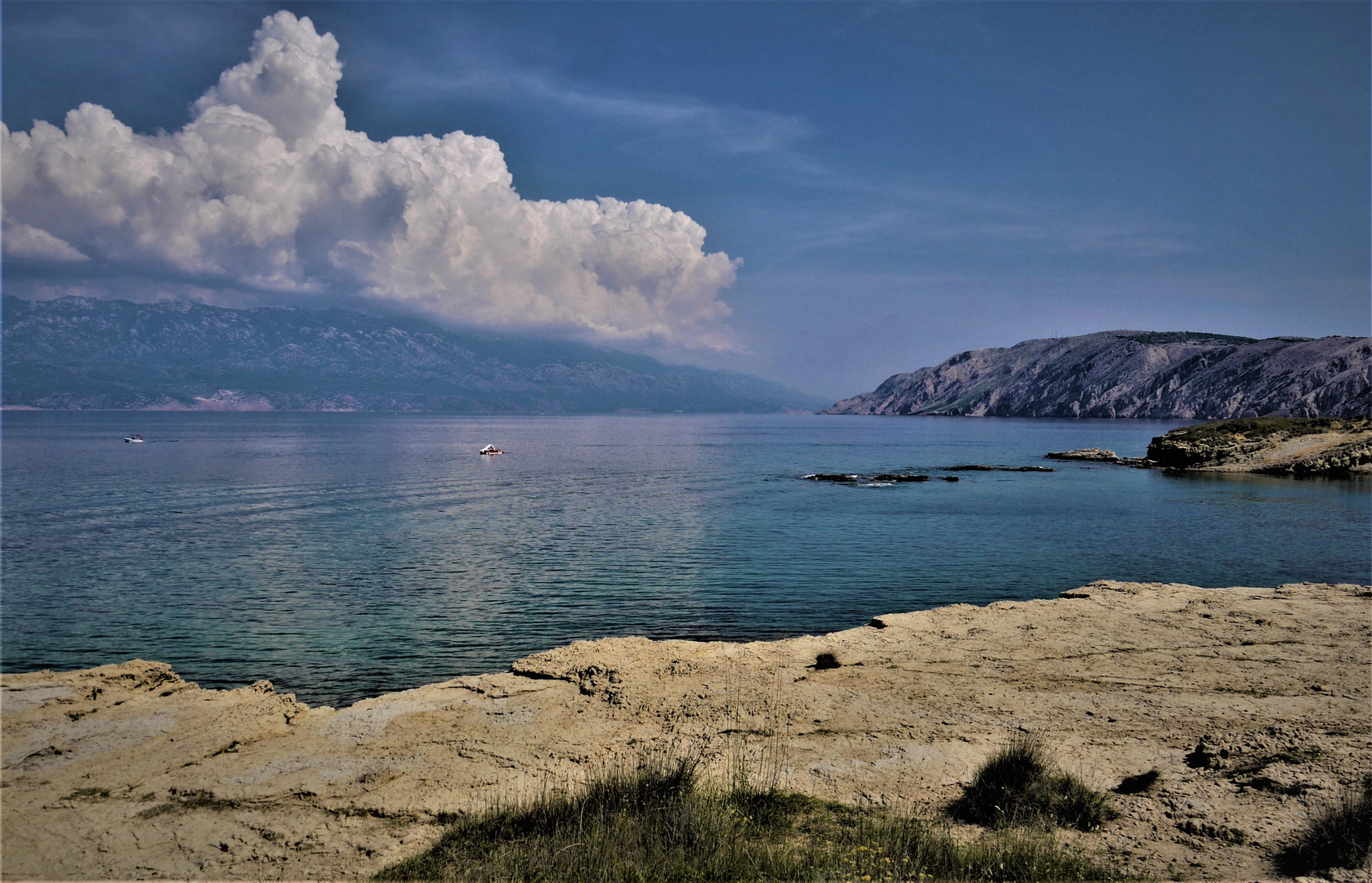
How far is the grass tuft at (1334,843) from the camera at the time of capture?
787 centimetres

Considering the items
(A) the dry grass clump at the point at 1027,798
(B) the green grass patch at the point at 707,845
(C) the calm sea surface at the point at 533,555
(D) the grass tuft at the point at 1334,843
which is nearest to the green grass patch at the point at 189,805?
(B) the green grass patch at the point at 707,845

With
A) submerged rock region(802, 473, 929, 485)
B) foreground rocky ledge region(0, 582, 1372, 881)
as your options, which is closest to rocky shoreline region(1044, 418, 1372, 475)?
submerged rock region(802, 473, 929, 485)

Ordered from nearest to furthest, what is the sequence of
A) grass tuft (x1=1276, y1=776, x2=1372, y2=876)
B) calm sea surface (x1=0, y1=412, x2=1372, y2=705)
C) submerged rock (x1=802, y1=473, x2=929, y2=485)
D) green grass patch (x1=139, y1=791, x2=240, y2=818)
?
grass tuft (x1=1276, y1=776, x2=1372, y2=876)
green grass patch (x1=139, y1=791, x2=240, y2=818)
calm sea surface (x1=0, y1=412, x2=1372, y2=705)
submerged rock (x1=802, y1=473, x2=929, y2=485)

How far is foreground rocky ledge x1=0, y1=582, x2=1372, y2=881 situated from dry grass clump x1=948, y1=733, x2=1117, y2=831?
1.12 ft

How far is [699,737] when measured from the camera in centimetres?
1243

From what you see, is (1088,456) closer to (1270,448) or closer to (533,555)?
(1270,448)

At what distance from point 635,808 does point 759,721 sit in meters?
4.19

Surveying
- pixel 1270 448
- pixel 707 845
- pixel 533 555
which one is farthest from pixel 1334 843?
pixel 1270 448

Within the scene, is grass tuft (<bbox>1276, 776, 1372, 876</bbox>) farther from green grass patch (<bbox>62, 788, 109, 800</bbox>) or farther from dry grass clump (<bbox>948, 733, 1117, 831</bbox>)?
green grass patch (<bbox>62, 788, 109, 800</bbox>)

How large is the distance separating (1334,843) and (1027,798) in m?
3.17

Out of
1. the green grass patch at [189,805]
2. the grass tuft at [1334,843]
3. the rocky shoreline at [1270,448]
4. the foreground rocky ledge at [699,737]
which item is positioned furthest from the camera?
the rocky shoreline at [1270,448]

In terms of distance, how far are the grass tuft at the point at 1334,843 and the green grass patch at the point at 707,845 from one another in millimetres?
2083

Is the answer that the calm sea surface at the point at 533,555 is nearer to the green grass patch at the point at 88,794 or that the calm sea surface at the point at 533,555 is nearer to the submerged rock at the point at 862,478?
→ the submerged rock at the point at 862,478

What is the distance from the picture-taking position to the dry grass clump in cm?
925
